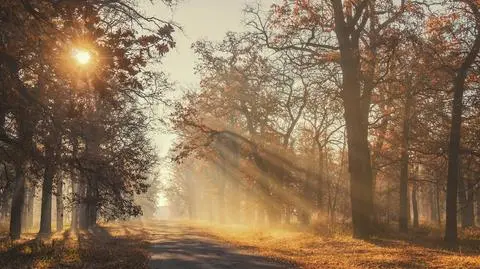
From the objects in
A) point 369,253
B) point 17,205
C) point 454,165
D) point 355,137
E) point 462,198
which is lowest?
point 369,253

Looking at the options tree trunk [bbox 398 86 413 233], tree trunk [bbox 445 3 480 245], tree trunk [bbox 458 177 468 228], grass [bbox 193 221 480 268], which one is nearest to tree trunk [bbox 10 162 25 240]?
grass [bbox 193 221 480 268]

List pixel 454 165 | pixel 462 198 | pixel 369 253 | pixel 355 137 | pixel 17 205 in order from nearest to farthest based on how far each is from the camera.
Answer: pixel 369 253, pixel 454 165, pixel 355 137, pixel 17 205, pixel 462 198

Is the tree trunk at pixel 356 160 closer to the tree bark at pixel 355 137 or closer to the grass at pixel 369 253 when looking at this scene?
the tree bark at pixel 355 137

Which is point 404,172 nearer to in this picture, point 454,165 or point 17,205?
point 454,165

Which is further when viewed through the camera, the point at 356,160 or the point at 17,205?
the point at 17,205

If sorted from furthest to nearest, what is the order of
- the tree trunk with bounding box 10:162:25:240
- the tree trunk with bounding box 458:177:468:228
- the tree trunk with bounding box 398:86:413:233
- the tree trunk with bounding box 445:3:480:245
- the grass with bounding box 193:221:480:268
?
the tree trunk with bounding box 458:177:468:228
the tree trunk with bounding box 398:86:413:233
the tree trunk with bounding box 10:162:25:240
the tree trunk with bounding box 445:3:480:245
the grass with bounding box 193:221:480:268

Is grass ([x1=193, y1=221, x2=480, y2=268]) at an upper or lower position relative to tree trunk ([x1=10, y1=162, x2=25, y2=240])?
lower

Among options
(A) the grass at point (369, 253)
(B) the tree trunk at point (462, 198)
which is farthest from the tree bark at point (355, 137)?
(B) the tree trunk at point (462, 198)

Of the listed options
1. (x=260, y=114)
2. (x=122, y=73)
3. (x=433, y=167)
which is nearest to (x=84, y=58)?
(x=122, y=73)

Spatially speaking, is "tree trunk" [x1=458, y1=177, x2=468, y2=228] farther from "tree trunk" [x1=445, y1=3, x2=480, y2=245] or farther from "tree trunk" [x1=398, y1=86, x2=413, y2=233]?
"tree trunk" [x1=445, y1=3, x2=480, y2=245]

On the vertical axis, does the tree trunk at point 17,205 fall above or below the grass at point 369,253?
above

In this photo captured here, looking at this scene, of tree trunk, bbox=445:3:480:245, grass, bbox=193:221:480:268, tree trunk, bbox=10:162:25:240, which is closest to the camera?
grass, bbox=193:221:480:268

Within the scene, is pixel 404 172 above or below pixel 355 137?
below

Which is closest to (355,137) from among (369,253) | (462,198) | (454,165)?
(454,165)
